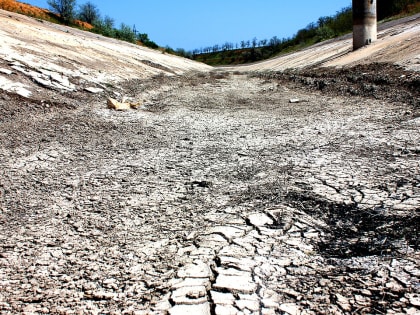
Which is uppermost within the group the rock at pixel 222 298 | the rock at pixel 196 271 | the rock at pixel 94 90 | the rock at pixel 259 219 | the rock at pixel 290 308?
the rock at pixel 94 90

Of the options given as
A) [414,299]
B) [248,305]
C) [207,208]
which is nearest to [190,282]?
[248,305]

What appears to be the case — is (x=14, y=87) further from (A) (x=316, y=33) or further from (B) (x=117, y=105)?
(A) (x=316, y=33)

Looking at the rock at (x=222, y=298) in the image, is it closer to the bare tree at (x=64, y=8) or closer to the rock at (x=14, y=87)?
the rock at (x=14, y=87)

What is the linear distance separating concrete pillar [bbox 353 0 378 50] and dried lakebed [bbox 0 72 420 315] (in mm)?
8132

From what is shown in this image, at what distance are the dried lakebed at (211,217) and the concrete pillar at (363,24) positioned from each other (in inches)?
320

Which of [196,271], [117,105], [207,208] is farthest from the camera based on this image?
[117,105]

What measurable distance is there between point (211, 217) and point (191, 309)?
974mm

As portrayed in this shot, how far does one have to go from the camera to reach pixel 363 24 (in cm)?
1259

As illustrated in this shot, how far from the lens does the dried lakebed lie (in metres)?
1.87

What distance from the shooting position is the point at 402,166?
3.32m

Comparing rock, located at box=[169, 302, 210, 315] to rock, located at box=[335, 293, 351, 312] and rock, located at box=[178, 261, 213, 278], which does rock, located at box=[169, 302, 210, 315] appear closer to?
rock, located at box=[178, 261, 213, 278]

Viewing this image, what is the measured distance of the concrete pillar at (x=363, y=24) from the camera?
40.0 ft

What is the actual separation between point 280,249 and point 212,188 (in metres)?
1.13

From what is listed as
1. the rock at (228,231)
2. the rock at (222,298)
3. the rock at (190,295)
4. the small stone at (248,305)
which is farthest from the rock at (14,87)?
the small stone at (248,305)
